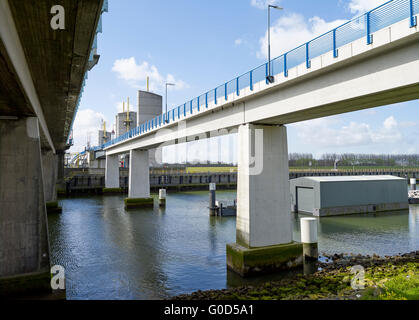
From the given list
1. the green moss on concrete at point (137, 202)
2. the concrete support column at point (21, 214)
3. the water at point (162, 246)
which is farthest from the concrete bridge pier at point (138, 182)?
the concrete support column at point (21, 214)

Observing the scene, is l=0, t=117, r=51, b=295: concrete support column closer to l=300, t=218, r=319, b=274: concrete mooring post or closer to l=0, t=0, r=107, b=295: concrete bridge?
l=0, t=0, r=107, b=295: concrete bridge

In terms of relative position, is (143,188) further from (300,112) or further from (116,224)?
(300,112)

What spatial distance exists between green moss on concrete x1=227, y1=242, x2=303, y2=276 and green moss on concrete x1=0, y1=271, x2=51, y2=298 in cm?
734

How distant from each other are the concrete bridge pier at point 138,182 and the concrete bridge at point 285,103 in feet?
53.6

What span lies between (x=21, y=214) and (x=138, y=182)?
24.6 metres

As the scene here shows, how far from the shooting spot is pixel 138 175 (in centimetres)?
3462

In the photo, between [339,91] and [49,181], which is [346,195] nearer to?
[339,91]

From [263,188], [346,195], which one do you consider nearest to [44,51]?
[263,188]

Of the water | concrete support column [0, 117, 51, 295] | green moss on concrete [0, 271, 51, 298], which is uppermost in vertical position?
concrete support column [0, 117, 51, 295]

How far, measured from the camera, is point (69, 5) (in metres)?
5.90

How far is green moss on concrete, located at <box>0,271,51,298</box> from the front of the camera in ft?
31.4

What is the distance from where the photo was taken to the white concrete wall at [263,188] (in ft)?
43.8

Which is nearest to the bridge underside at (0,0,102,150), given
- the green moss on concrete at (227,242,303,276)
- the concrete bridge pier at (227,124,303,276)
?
the concrete bridge pier at (227,124,303,276)

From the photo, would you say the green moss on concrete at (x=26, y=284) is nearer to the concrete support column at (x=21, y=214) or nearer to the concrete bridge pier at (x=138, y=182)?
the concrete support column at (x=21, y=214)
